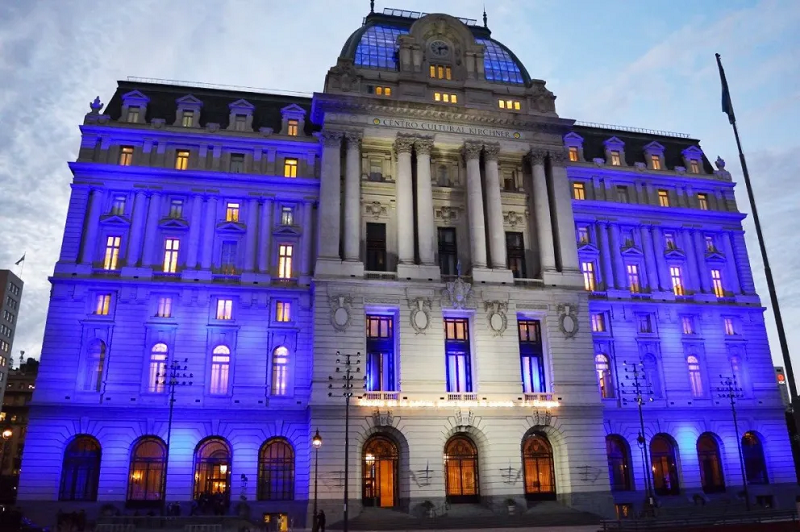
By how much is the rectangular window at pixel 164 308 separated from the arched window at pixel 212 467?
1041cm

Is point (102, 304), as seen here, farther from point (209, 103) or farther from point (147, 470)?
point (209, 103)

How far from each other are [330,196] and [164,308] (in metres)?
16.2

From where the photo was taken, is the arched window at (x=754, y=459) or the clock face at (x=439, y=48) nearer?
the arched window at (x=754, y=459)

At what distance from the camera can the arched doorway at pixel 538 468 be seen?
4859 cm

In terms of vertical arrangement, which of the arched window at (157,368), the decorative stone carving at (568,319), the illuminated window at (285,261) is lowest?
the arched window at (157,368)

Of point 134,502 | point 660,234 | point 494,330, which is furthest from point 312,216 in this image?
point 660,234

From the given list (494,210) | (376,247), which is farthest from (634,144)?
(376,247)

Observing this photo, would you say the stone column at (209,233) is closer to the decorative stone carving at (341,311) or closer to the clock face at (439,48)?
the decorative stone carving at (341,311)

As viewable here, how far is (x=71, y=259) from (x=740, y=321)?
60.9m

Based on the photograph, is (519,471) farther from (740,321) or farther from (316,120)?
(316,120)

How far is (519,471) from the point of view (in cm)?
4709

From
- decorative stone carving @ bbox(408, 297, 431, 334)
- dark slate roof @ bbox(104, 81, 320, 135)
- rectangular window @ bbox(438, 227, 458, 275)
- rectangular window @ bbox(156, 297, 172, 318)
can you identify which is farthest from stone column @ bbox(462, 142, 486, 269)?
rectangular window @ bbox(156, 297, 172, 318)

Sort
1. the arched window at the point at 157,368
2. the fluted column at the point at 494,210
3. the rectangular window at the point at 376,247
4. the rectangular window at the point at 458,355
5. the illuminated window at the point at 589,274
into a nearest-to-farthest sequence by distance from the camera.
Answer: the arched window at the point at 157,368 < the rectangular window at the point at 458,355 < the rectangular window at the point at 376,247 < the fluted column at the point at 494,210 < the illuminated window at the point at 589,274

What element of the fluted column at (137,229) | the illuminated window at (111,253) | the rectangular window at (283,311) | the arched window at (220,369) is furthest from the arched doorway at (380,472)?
the illuminated window at (111,253)
